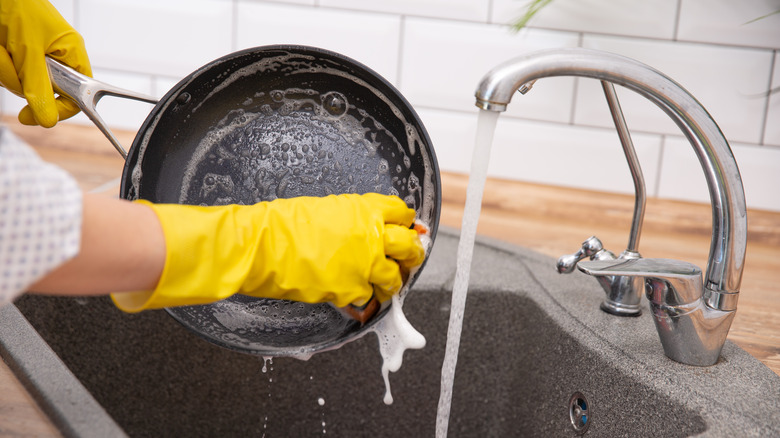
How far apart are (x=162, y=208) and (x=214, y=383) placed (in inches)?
18.6

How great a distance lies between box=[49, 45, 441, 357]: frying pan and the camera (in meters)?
0.60

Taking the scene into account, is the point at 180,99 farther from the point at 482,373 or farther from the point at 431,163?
the point at 482,373

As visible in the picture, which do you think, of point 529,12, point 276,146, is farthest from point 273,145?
point 529,12

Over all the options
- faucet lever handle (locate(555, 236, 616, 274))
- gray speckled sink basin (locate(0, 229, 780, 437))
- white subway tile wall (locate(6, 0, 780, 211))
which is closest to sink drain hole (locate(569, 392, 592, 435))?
gray speckled sink basin (locate(0, 229, 780, 437))

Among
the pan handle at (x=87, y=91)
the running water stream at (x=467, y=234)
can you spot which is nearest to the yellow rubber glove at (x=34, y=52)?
the pan handle at (x=87, y=91)

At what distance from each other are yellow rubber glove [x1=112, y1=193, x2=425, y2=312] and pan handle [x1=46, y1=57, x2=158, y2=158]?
21 cm

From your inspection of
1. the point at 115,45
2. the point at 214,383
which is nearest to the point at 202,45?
the point at 115,45

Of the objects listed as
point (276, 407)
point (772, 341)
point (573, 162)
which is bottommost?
point (276, 407)

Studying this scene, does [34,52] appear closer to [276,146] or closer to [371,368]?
[276,146]

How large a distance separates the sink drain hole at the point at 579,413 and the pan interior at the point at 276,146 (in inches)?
9.7

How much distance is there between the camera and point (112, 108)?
1.36 meters

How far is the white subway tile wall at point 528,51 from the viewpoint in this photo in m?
1.10

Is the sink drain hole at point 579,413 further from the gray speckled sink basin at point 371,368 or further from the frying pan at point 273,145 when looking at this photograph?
the frying pan at point 273,145

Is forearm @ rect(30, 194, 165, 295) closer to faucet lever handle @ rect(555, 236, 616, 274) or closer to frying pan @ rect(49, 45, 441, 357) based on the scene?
frying pan @ rect(49, 45, 441, 357)
